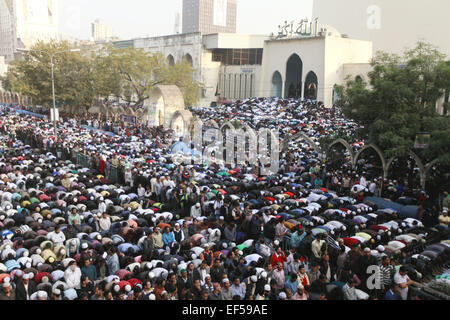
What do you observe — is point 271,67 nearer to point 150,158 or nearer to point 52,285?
point 150,158

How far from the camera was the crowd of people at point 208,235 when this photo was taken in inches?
271

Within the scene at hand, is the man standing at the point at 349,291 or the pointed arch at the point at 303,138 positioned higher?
the pointed arch at the point at 303,138

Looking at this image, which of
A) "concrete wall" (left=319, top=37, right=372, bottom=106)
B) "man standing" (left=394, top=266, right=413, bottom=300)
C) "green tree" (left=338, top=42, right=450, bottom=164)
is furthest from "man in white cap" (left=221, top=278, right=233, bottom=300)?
"concrete wall" (left=319, top=37, right=372, bottom=106)

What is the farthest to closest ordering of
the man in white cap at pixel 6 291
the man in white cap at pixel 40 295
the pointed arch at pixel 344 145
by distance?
the pointed arch at pixel 344 145 < the man in white cap at pixel 40 295 < the man in white cap at pixel 6 291

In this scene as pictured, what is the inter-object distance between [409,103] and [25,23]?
73.7 meters

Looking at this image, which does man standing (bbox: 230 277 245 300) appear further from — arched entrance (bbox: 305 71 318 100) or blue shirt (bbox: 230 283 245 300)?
arched entrance (bbox: 305 71 318 100)

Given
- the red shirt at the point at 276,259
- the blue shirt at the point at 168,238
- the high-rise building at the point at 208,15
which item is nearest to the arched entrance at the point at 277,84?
the blue shirt at the point at 168,238

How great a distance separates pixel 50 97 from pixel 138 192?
2718cm

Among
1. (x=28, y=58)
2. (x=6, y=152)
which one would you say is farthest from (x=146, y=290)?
(x=28, y=58)

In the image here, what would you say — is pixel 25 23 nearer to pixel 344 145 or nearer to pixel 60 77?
pixel 60 77

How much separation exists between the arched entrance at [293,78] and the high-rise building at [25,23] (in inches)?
1073

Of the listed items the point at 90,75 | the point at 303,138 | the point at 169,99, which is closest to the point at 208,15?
the point at 90,75

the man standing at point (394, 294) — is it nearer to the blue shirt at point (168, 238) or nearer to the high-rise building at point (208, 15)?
the blue shirt at point (168, 238)

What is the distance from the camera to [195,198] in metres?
12.3
